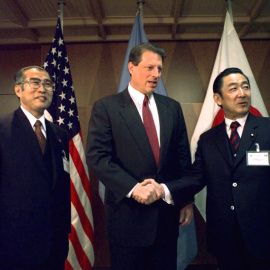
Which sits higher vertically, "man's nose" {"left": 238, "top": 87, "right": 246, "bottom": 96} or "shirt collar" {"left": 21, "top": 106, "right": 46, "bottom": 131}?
"man's nose" {"left": 238, "top": 87, "right": 246, "bottom": 96}

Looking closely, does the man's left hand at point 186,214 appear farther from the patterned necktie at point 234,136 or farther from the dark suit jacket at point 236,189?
the patterned necktie at point 234,136

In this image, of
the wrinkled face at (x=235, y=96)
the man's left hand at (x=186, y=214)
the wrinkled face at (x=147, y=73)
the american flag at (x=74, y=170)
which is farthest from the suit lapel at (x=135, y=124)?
the american flag at (x=74, y=170)

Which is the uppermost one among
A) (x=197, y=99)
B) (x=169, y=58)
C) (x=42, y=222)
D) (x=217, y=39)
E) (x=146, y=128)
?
(x=217, y=39)

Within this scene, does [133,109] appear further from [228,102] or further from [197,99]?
[197,99]

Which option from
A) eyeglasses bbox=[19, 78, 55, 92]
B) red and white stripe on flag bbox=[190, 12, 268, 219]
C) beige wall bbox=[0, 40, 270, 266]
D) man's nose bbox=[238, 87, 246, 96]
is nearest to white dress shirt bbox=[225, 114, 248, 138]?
man's nose bbox=[238, 87, 246, 96]

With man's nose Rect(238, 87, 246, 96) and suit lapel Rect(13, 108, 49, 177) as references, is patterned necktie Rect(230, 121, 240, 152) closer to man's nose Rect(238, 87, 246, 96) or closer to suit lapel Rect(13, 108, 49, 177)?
man's nose Rect(238, 87, 246, 96)

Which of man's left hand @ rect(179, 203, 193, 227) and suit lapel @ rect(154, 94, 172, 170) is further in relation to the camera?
man's left hand @ rect(179, 203, 193, 227)

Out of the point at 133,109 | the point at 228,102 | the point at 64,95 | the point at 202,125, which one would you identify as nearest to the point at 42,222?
the point at 133,109

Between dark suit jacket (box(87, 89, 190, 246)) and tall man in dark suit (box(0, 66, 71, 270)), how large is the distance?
31 cm

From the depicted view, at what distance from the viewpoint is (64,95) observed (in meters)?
2.85

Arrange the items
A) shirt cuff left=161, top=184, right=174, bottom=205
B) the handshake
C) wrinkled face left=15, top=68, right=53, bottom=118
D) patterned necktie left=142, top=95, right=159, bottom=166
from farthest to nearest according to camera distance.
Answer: wrinkled face left=15, top=68, right=53, bottom=118, patterned necktie left=142, top=95, right=159, bottom=166, shirt cuff left=161, top=184, right=174, bottom=205, the handshake

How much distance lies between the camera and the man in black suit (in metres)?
1.50

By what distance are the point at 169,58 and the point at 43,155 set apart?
2.73 meters

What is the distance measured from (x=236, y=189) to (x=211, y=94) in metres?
1.52
